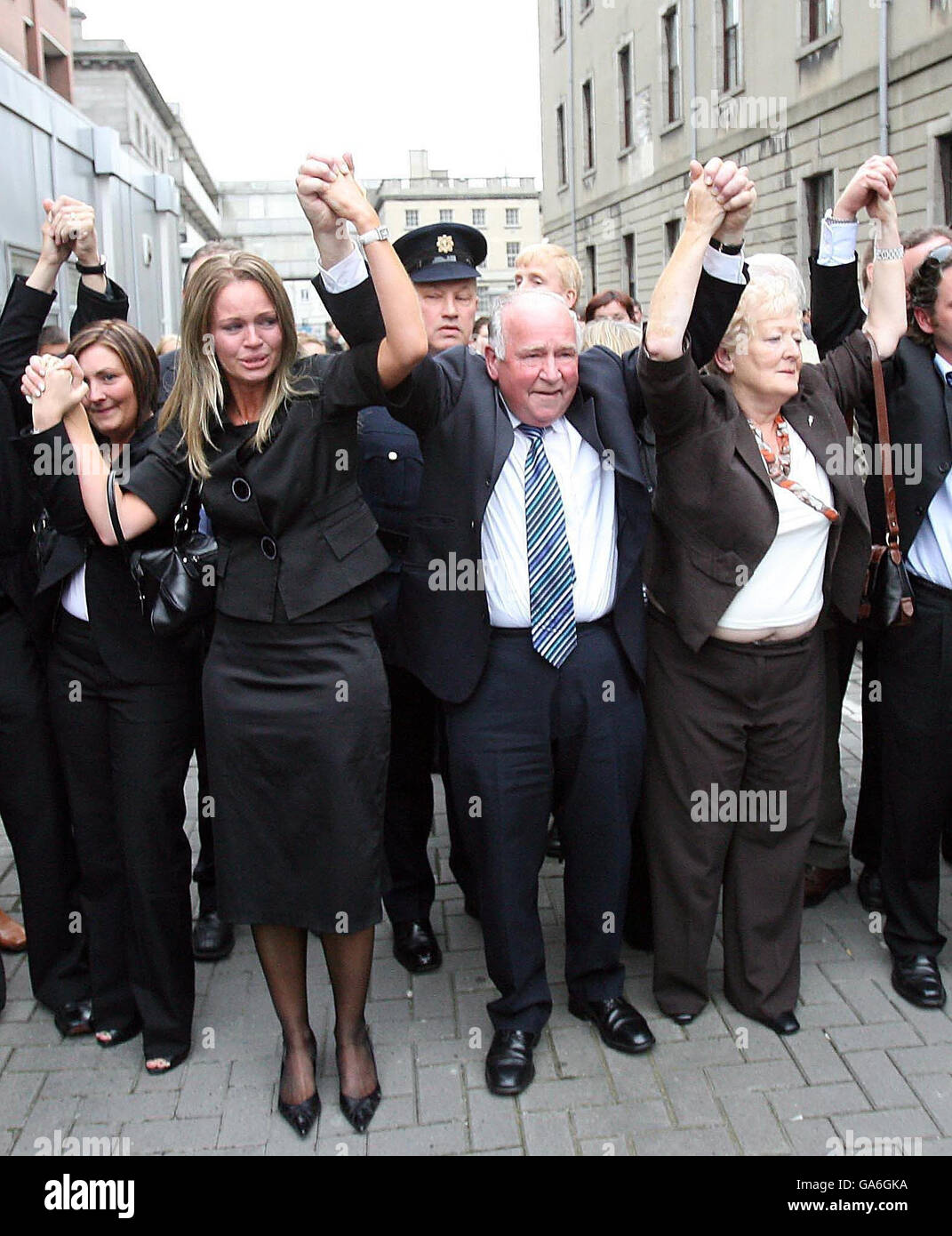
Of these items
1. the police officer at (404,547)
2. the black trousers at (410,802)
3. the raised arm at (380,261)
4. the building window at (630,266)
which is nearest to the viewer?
the raised arm at (380,261)

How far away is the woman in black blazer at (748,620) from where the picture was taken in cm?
325

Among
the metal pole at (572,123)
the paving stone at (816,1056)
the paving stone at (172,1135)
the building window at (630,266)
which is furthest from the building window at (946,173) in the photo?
the metal pole at (572,123)

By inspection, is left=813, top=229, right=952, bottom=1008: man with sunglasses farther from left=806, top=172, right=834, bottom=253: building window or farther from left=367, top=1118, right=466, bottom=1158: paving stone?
left=806, top=172, right=834, bottom=253: building window

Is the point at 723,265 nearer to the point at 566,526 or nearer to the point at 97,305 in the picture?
the point at 566,526

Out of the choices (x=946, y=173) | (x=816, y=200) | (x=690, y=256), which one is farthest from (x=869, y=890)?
(x=816, y=200)

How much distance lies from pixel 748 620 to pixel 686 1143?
1376 millimetres

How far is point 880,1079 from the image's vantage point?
10.5 feet

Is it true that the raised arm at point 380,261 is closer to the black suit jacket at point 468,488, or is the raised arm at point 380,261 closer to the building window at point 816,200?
the black suit jacket at point 468,488

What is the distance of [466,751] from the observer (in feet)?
10.7

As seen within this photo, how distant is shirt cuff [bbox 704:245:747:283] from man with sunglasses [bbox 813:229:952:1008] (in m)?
0.77

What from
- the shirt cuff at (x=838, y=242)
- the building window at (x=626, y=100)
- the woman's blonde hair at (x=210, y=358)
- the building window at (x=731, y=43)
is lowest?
the woman's blonde hair at (x=210, y=358)

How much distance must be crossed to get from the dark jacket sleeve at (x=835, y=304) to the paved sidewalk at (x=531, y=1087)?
2011 millimetres

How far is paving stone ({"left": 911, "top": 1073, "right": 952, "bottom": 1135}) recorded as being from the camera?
3002mm

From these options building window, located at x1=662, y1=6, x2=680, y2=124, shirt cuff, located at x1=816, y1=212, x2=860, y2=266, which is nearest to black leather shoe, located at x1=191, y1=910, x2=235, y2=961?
shirt cuff, located at x1=816, y1=212, x2=860, y2=266
